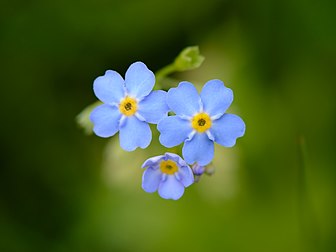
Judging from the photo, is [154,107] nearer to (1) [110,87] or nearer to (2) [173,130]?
(2) [173,130]

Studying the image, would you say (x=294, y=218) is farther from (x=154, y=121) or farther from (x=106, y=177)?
(x=154, y=121)

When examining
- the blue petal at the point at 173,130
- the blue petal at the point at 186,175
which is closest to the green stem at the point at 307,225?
the blue petal at the point at 186,175

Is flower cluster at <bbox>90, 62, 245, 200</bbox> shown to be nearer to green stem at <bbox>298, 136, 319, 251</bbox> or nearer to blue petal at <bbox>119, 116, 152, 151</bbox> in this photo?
blue petal at <bbox>119, 116, 152, 151</bbox>

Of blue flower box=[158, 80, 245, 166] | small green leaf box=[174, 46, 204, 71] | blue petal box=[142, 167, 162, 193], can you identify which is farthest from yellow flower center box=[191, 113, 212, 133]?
small green leaf box=[174, 46, 204, 71]

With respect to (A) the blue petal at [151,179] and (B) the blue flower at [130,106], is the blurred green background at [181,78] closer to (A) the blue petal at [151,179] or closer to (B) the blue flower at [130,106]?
(A) the blue petal at [151,179]

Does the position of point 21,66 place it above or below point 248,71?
below

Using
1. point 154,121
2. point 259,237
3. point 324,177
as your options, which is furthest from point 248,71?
point 154,121

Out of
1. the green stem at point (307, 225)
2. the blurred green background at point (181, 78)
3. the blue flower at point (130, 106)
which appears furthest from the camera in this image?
the blurred green background at point (181, 78)
